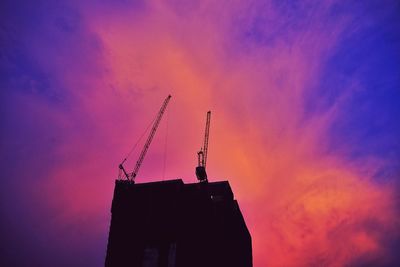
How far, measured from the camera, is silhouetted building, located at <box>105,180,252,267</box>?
61.3m

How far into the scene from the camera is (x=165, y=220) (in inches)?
2542

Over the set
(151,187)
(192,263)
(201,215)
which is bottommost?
(192,263)

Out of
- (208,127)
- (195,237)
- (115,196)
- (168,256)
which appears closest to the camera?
(168,256)

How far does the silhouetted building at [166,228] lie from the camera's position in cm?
6134

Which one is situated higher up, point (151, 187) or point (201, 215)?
point (151, 187)

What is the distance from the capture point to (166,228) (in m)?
63.7

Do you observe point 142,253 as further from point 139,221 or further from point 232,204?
point 232,204

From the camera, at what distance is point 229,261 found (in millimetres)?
76125

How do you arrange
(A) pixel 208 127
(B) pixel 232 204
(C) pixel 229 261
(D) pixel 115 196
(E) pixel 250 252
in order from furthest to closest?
(A) pixel 208 127 < (E) pixel 250 252 < (B) pixel 232 204 < (C) pixel 229 261 < (D) pixel 115 196

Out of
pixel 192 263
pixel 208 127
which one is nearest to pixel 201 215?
pixel 192 263

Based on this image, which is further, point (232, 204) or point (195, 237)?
point (232, 204)

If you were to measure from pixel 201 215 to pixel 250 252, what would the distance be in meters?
30.9

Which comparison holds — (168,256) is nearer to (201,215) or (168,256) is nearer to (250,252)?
(201,215)

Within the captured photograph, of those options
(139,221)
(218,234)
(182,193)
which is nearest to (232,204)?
(218,234)
